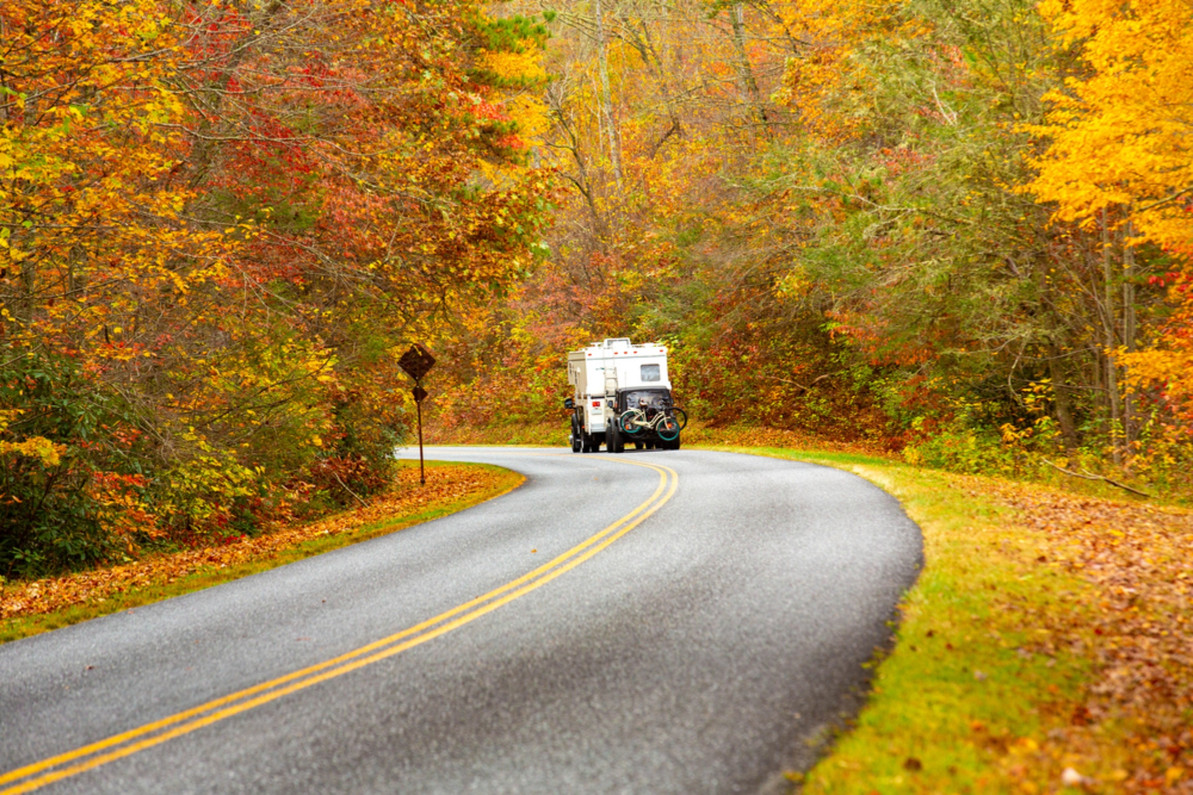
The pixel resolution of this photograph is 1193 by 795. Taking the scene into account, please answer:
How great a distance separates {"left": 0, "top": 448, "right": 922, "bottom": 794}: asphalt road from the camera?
4355 millimetres

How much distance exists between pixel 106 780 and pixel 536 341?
35.5 meters

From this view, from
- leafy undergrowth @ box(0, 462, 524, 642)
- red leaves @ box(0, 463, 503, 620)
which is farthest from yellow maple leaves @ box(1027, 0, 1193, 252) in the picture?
red leaves @ box(0, 463, 503, 620)

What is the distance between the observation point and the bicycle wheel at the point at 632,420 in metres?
25.1

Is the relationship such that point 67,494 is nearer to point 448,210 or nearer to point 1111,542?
point 448,210

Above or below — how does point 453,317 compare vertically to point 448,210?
below

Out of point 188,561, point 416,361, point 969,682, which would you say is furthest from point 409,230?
point 969,682

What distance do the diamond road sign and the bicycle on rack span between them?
7628 millimetres

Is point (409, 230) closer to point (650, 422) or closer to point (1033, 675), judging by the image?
point (650, 422)

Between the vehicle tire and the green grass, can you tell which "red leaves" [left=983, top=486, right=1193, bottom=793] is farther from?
the vehicle tire

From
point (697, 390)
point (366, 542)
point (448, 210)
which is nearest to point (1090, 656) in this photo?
point (366, 542)

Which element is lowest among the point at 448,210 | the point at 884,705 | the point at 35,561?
the point at 35,561

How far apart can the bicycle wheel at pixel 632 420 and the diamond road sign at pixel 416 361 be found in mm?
7579

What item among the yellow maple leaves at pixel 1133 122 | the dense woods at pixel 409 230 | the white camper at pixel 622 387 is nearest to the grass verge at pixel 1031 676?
the yellow maple leaves at pixel 1133 122

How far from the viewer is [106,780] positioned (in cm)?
441
